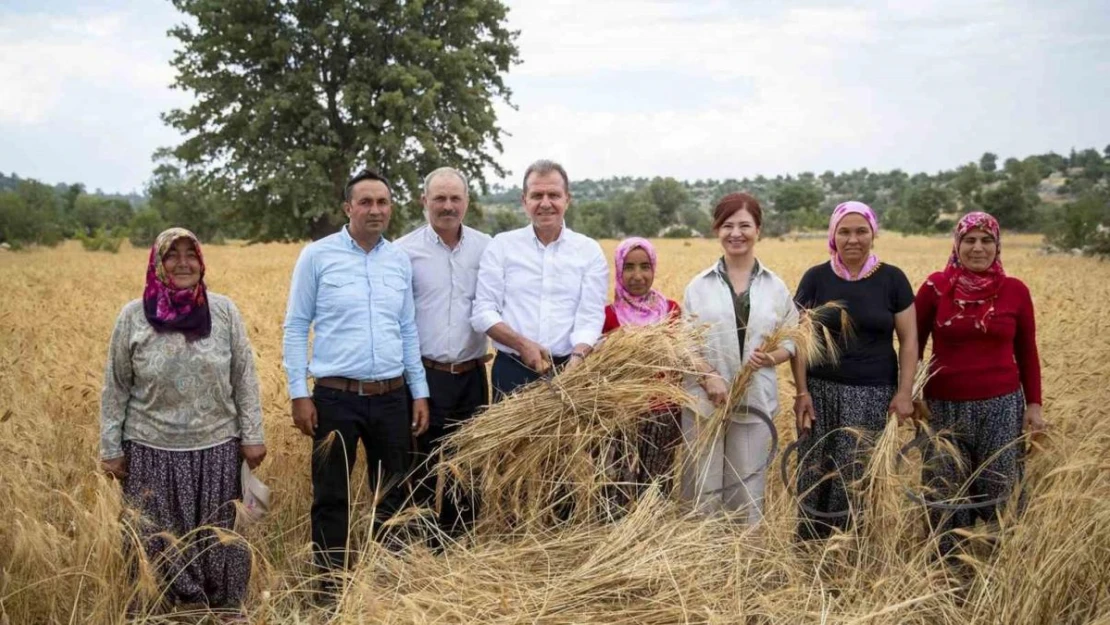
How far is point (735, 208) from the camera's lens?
11.5 feet

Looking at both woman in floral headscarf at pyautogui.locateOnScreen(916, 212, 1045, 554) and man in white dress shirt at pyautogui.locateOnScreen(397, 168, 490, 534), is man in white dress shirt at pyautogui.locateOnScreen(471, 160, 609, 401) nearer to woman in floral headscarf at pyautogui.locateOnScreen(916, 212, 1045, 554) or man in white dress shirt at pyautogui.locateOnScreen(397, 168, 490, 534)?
man in white dress shirt at pyautogui.locateOnScreen(397, 168, 490, 534)

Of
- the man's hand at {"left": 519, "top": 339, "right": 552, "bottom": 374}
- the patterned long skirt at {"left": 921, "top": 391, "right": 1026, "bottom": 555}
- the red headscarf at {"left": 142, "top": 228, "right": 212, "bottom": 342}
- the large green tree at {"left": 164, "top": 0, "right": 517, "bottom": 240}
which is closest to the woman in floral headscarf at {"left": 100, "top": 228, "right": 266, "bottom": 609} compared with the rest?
the red headscarf at {"left": 142, "top": 228, "right": 212, "bottom": 342}

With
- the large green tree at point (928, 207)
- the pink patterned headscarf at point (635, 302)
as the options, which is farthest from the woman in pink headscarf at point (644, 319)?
the large green tree at point (928, 207)

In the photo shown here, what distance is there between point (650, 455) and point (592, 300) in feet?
2.54

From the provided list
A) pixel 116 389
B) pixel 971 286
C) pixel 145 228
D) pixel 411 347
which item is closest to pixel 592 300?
pixel 411 347

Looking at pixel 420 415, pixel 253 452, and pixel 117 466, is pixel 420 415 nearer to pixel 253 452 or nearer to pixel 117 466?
pixel 253 452

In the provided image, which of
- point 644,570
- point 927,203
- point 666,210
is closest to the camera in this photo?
point 644,570

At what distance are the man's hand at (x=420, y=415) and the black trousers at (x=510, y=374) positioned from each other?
0.33m

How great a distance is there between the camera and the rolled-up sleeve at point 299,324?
3.47 m

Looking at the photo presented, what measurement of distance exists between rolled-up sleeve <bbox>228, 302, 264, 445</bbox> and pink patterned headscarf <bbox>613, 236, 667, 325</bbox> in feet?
5.55

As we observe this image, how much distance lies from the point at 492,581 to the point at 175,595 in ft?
4.58

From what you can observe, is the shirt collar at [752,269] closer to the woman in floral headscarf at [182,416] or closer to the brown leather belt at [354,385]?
the brown leather belt at [354,385]

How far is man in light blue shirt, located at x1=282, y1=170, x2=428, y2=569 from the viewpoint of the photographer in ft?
11.4

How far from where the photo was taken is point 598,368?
10.9 feet
